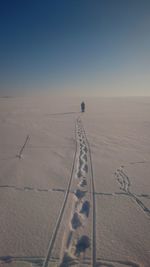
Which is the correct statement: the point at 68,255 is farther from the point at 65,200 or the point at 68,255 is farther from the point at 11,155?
the point at 11,155

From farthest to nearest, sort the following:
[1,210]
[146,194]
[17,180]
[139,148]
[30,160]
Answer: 1. [139,148]
2. [30,160]
3. [17,180]
4. [146,194]
5. [1,210]

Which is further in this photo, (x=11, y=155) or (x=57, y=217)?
(x=11, y=155)

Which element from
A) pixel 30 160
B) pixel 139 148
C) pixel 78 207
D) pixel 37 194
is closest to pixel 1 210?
pixel 37 194

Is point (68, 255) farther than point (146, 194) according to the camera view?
No

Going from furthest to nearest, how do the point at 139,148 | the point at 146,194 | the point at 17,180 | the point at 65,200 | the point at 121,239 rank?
the point at 139,148, the point at 17,180, the point at 146,194, the point at 65,200, the point at 121,239

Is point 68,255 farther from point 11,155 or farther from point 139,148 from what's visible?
point 139,148

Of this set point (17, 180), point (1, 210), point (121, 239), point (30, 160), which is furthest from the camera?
point (30, 160)

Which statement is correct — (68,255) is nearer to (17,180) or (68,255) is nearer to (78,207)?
(78,207)

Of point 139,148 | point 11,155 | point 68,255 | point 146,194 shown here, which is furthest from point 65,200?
point 139,148

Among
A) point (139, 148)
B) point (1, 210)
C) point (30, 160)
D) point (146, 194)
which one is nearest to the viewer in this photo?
point (1, 210)
